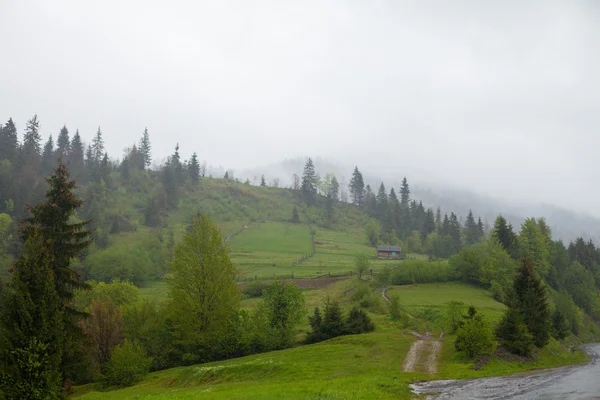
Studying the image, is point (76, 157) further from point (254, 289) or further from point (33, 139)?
point (254, 289)

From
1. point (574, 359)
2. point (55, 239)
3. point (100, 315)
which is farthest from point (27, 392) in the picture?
point (574, 359)

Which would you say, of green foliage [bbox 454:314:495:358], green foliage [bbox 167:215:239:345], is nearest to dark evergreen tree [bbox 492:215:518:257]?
green foliage [bbox 454:314:495:358]

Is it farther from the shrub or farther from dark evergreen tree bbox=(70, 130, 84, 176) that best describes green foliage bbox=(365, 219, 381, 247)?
dark evergreen tree bbox=(70, 130, 84, 176)

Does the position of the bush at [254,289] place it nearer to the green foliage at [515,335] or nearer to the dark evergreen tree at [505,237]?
the green foliage at [515,335]

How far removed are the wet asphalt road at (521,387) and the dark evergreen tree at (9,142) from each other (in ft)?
521

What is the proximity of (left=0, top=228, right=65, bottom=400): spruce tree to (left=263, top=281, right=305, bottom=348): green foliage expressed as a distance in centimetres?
2824

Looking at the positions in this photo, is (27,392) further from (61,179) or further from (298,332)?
(298,332)

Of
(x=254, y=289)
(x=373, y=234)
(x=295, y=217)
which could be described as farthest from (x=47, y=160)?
(x=373, y=234)

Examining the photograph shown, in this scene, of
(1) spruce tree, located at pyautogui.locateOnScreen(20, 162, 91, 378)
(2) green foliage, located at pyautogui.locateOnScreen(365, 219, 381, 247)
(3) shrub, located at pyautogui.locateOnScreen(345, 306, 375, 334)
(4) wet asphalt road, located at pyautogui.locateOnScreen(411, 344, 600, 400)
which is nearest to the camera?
(4) wet asphalt road, located at pyautogui.locateOnScreen(411, 344, 600, 400)

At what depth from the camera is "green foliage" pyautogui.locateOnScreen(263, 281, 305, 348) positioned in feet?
163

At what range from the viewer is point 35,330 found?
2331 cm

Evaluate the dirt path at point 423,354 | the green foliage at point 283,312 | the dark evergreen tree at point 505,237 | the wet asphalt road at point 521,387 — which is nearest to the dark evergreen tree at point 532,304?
the dirt path at point 423,354

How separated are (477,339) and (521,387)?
1314 centimetres

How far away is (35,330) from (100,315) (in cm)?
2642
